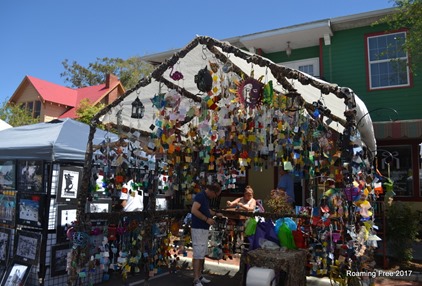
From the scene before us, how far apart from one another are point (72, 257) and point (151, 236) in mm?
1369

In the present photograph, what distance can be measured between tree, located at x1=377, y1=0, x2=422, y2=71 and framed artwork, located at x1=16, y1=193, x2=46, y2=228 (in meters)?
9.11

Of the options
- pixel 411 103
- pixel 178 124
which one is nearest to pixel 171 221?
pixel 178 124

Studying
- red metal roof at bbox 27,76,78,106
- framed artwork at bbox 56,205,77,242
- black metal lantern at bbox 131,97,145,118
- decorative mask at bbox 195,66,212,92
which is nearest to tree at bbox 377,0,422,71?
decorative mask at bbox 195,66,212,92

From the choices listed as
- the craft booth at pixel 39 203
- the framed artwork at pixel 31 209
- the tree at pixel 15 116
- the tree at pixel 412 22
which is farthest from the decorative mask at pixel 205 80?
the tree at pixel 15 116

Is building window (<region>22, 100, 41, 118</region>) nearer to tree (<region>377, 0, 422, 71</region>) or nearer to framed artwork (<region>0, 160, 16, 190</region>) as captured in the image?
framed artwork (<region>0, 160, 16, 190</region>)

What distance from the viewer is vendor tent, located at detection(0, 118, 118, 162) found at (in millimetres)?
5020

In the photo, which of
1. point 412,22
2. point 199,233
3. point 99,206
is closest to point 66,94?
point 99,206

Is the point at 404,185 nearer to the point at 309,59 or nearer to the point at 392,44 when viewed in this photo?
the point at 392,44

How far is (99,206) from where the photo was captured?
586 centimetres

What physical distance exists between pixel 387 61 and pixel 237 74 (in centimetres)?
742

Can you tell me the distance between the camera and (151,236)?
546 cm

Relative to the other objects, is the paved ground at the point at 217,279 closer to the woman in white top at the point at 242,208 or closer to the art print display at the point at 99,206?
the woman in white top at the point at 242,208

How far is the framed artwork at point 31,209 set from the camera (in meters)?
5.02

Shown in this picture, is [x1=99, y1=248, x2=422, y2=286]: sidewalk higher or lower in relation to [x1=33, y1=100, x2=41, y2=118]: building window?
lower
